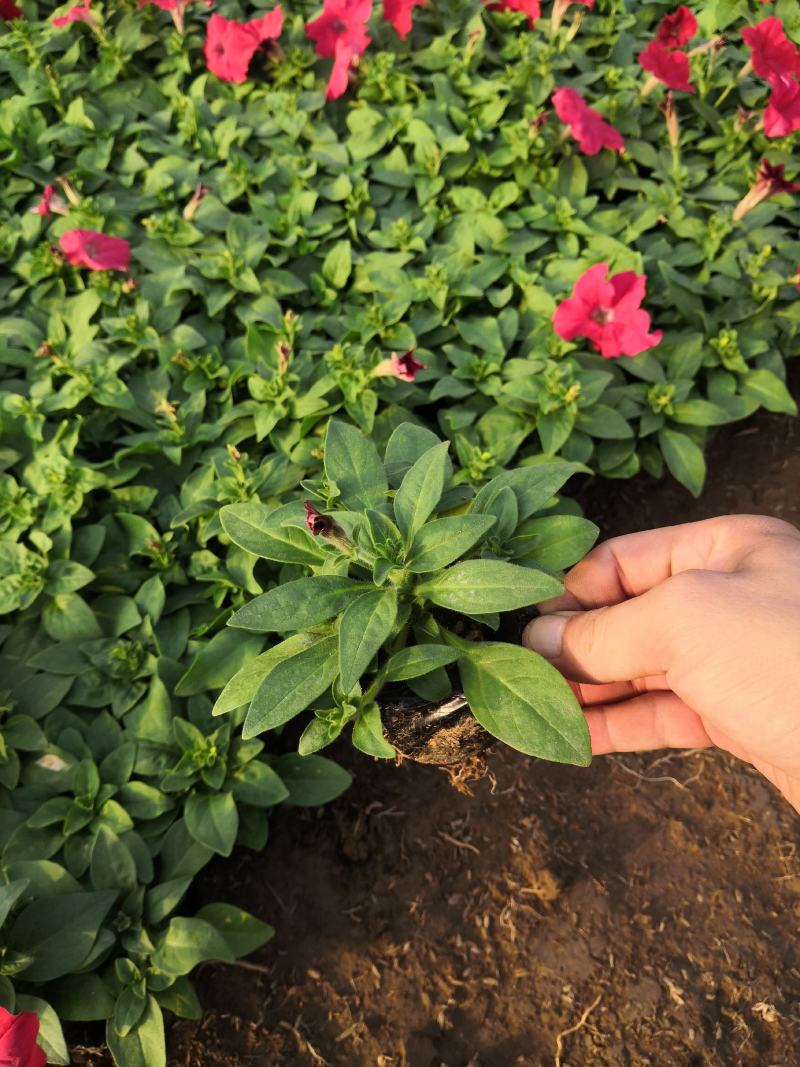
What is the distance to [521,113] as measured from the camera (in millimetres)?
3229

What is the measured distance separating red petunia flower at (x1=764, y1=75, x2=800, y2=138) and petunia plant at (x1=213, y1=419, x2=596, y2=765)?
7.09ft

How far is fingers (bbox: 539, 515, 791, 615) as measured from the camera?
1.55m

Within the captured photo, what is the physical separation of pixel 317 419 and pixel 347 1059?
1.82 m

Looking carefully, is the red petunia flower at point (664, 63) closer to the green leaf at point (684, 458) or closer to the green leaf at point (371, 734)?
the green leaf at point (684, 458)

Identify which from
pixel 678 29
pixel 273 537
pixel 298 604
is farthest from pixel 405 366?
pixel 678 29

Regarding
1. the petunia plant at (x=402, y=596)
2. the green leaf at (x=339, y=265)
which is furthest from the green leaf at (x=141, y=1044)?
the green leaf at (x=339, y=265)

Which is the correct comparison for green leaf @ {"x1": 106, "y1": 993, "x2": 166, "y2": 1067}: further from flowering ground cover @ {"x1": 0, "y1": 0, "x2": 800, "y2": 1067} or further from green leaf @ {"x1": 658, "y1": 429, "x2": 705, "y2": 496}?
green leaf @ {"x1": 658, "y1": 429, "x2": 705, "y2": 496}

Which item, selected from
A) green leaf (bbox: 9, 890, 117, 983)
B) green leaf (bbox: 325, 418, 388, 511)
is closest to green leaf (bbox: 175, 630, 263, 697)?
green leaf (bbox: 9, 890, 117, 983)

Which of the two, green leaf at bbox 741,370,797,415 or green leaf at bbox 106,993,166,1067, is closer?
green leaf at bbox 106,993,166,1067

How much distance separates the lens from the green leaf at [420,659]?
133 cm

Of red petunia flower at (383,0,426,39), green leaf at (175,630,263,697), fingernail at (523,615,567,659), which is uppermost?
red petunia flower at (383,0,426,39)

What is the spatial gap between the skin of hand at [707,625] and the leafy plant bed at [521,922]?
729 mm

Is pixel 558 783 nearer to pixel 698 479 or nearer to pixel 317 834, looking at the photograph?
pixel 317 834

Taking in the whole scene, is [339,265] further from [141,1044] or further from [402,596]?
[141,1044]
